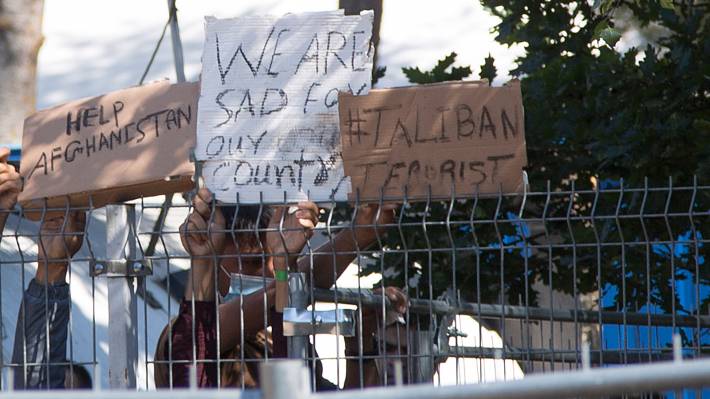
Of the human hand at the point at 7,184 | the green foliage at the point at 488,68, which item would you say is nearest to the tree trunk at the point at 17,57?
the green foliage at the point at 488,68

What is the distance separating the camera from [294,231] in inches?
138

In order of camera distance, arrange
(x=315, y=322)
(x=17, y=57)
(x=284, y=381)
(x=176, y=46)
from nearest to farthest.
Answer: (x=284, y=381) < (x=315, y=322) < (x=176, y=46) < (x=17, y=57)

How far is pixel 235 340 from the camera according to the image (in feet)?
12.2

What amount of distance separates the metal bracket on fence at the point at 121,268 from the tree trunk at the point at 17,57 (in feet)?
12.9

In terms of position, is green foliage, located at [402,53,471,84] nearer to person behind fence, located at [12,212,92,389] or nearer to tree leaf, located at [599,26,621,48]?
tree leaf, located at [599,26,621,48]

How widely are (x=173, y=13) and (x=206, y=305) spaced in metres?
3.54

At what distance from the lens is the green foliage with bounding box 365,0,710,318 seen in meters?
4.98

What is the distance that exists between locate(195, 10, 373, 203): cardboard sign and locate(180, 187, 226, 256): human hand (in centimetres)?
5

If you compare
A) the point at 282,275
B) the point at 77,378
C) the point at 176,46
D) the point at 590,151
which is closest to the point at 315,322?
the point at 282,275

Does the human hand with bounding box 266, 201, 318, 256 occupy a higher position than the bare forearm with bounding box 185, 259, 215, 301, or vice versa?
the human hand with bounding box 266, 201, 318, 256

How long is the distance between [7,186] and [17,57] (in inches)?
148

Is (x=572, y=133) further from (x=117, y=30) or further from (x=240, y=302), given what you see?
(x=117, y=30)

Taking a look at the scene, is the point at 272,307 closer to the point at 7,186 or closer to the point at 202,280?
the point at 202,280

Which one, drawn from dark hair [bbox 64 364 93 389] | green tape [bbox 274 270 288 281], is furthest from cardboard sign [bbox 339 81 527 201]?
dark hair [bbox 64 364 93 389]
